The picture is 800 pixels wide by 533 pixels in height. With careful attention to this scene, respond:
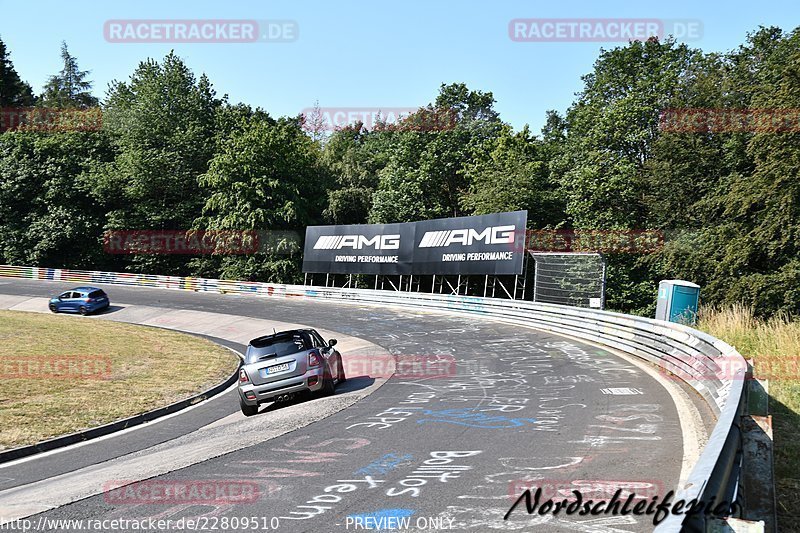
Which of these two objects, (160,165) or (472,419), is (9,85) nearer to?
(160,165)

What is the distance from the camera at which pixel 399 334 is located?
86.6 feet

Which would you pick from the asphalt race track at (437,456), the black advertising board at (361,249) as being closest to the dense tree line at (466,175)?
the black advertising board at (361,249)

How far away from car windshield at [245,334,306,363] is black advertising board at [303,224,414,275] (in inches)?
972

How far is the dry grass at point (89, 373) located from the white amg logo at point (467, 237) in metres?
13.6

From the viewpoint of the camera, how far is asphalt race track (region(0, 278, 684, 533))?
640 centimetres

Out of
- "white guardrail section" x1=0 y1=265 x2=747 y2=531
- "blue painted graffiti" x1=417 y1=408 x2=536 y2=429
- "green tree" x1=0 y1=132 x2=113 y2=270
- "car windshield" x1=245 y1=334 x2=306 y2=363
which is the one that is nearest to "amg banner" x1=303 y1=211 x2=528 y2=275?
"white guardrail section" x1=0 y1=265 x2=747 y2=531

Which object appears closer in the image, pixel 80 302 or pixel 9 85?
pixel 80 302

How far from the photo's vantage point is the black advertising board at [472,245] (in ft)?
102

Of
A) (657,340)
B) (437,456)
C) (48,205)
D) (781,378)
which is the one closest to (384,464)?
(437,456)

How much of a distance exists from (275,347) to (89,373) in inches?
328

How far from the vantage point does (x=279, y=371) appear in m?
13.8

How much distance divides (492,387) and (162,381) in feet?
30.9

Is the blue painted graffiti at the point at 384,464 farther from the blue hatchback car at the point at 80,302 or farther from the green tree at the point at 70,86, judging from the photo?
the green tree at the point at 70,86

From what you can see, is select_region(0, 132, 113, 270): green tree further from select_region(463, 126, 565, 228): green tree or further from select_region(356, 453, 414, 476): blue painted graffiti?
select_region(356, 453, 414, 476): blue painted graffiti
